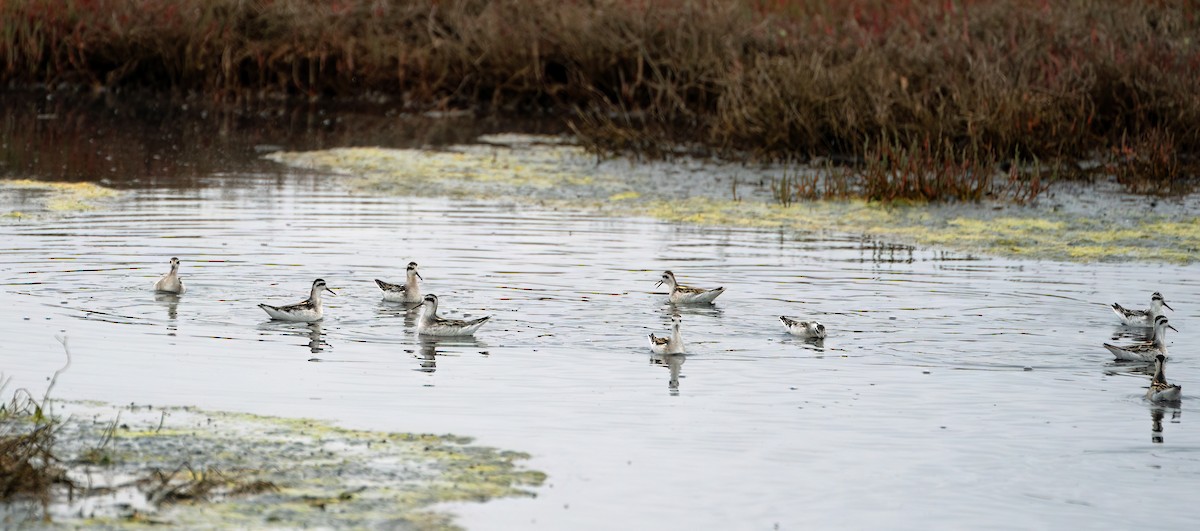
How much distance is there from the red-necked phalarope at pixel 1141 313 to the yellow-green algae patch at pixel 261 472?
6.28 metres

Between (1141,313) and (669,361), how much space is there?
13.1ft

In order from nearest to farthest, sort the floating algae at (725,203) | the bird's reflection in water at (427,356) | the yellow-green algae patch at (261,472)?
the yellow-green algae patch at (261,472), the bird's reflection in water at (427,356), the floating algae at (725,203)

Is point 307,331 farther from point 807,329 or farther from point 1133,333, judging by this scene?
point 1133,333

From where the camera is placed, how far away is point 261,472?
8484 mm

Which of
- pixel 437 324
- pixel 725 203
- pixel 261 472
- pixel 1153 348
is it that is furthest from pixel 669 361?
pixel 725 203

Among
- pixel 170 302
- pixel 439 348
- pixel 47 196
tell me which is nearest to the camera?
pixel 439 348

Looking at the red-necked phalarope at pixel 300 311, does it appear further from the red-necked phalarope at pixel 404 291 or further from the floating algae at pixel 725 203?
the floating algae at pixel 725 203

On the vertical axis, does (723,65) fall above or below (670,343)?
above

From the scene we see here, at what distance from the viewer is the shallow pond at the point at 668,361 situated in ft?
28.5

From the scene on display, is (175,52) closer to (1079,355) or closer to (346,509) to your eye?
(1079,355)

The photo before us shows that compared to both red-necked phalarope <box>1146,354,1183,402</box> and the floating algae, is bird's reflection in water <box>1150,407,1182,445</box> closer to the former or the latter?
red-necked phalarope <box>1146,354,1183,402</box>

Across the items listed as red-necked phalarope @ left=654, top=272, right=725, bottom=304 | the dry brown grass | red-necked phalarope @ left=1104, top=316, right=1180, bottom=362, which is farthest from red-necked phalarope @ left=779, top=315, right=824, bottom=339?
the dry brown grass

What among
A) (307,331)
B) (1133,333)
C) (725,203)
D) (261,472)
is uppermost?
(725,203)

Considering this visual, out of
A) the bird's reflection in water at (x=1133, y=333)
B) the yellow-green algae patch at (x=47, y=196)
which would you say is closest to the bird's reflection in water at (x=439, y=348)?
the bird's reflection in water at (x=1133, y=333)
